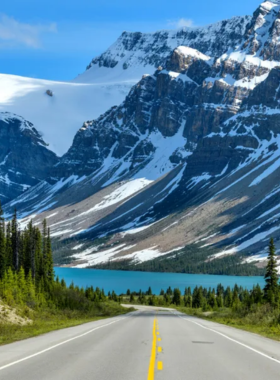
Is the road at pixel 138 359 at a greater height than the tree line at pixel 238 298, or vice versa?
the tree line at pixel 238 298

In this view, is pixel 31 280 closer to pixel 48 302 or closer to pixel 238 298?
pixel 48 302

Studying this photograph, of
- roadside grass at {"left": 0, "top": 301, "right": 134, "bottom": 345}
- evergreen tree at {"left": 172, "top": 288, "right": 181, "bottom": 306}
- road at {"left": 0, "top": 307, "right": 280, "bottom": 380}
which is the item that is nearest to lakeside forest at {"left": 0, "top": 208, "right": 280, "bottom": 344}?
roadside grass at {"left": 0, "top": 301, "right": 134, "bottom": 345}

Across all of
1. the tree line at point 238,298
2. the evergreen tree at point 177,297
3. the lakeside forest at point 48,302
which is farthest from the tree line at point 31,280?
the evergreen tree at point 177,297

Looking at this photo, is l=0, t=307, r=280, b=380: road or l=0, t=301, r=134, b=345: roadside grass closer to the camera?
l=0, t=307, r=280, b=380: road

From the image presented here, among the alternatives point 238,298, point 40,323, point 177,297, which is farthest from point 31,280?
point 177,297

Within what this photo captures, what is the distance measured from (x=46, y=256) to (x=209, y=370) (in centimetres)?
8813

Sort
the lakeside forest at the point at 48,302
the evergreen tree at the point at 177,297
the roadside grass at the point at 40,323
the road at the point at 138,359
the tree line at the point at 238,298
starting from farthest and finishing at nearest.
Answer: the evergreen tree at the point at 177,297 → the tree line at the point at 238,298 → the lakeside forest at the point at 48,302 → the roadside grass at the point at 40,323 → the road at the point at 138,359

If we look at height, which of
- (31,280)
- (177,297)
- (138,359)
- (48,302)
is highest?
(31,280)

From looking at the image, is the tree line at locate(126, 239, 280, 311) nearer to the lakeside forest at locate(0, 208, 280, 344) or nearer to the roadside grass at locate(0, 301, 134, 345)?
the lakeside forest at locate(0, 208, 280, 344)

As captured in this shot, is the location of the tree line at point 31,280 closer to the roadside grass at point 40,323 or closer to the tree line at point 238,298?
the roadside grass at point 40,323

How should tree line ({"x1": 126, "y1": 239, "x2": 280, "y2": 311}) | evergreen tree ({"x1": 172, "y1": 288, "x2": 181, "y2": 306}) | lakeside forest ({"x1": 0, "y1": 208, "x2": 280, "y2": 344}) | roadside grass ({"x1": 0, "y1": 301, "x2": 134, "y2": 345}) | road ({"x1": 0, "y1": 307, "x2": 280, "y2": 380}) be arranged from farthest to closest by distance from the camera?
evergreen tree ({"x1": 172, "y1": 288, "x2": 181, "y2": 306}), tree line ({"x1": 126, "y1": 239, "x2": 280, "y2": 311}), lakeside forest ({"x1": 0, "y1": 208, "x2": 280, "y2": 344}), roadside grass ({"x1": 0, "y1": 301, "x2": 134, "y2": 345}), road ({"x1": 0, "y1": 307, "x2": 280, "y2": 380})

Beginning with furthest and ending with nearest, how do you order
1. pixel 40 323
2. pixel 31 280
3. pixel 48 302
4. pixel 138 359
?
pixel 31 280, pixel 48 302, pixel 40 323, pixel 138 359

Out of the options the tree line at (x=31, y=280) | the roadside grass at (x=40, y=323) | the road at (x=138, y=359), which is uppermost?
the tree line at (x=31, y=280)

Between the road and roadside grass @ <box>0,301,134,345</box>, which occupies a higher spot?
roadside grass @ <box>0,301,134,345</box>
